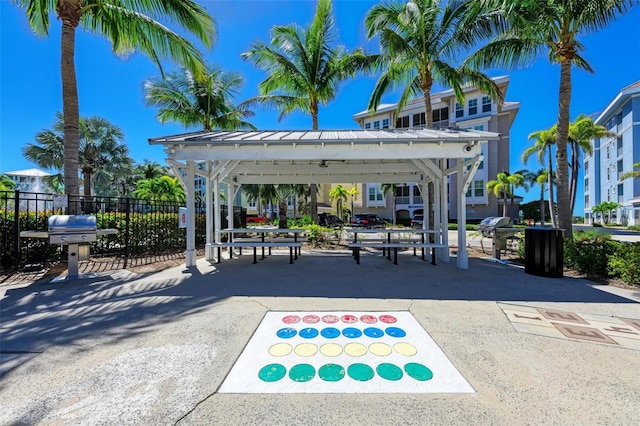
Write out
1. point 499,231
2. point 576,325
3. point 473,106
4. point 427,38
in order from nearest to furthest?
point 576,325 → point 499,231 → point 427,38 → point 473,106

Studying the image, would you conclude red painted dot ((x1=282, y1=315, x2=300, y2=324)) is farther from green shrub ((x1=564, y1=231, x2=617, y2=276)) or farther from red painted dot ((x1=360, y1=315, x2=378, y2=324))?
green shrub ((x1=564, y1=231, x2=617, y2=276))

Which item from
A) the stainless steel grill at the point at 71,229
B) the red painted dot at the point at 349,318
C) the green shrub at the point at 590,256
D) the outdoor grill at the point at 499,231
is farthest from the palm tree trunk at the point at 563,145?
the stainless steel grill at the point at 71,229

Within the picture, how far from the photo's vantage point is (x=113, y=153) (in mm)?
22078

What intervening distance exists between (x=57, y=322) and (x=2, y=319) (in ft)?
2.94

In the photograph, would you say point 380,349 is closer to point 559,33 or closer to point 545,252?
point 545,252

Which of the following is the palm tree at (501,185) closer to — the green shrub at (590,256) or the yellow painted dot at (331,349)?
the green shrub at (590,256)

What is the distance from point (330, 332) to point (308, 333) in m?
0.29

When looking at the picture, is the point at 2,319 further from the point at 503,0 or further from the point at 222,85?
the point at 222,85


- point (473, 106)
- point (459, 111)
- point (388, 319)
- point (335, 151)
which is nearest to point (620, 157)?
point (473, 106)

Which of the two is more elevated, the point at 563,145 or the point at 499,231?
the point at 563,145

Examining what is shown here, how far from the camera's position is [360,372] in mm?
2637

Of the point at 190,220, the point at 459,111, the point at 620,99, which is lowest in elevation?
the point at 190,220

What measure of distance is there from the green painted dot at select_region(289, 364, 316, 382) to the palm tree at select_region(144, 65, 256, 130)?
1537cm

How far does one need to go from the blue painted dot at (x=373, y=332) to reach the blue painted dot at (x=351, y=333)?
0.33ft
